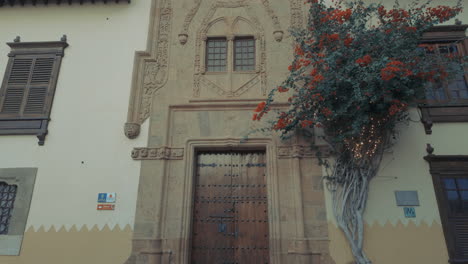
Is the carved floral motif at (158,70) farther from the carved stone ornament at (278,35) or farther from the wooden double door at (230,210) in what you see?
the carved stone ornament at (278,35)

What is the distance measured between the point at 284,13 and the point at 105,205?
5579 mm

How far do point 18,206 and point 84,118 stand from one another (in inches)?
82.1

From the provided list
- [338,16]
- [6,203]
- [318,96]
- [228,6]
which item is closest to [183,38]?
[228,6]

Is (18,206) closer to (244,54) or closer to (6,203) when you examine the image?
(6,203)

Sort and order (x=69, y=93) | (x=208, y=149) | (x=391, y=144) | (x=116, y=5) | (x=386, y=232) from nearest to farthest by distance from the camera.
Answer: (x=386, y=232) → (x=391, y=144) → (x=208, y=149) → (x=69, y=93) → (x=116, y=5)

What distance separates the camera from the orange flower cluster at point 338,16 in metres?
5.82

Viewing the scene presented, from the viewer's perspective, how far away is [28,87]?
728 cm

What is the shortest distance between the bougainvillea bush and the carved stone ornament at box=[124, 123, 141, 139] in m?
2.62

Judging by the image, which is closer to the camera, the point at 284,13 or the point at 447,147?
the point at 447,147

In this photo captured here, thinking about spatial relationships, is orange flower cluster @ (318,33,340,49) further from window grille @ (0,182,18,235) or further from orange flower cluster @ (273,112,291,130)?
window grille @ (0,182,18,235)

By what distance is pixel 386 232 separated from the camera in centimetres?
572

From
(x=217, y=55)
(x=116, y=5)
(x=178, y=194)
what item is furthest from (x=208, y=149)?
(x=116, y=5)

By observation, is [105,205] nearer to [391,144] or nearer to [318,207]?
[318,207]

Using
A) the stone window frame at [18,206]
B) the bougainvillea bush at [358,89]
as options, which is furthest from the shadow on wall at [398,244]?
the stone window frame at [18,206]
